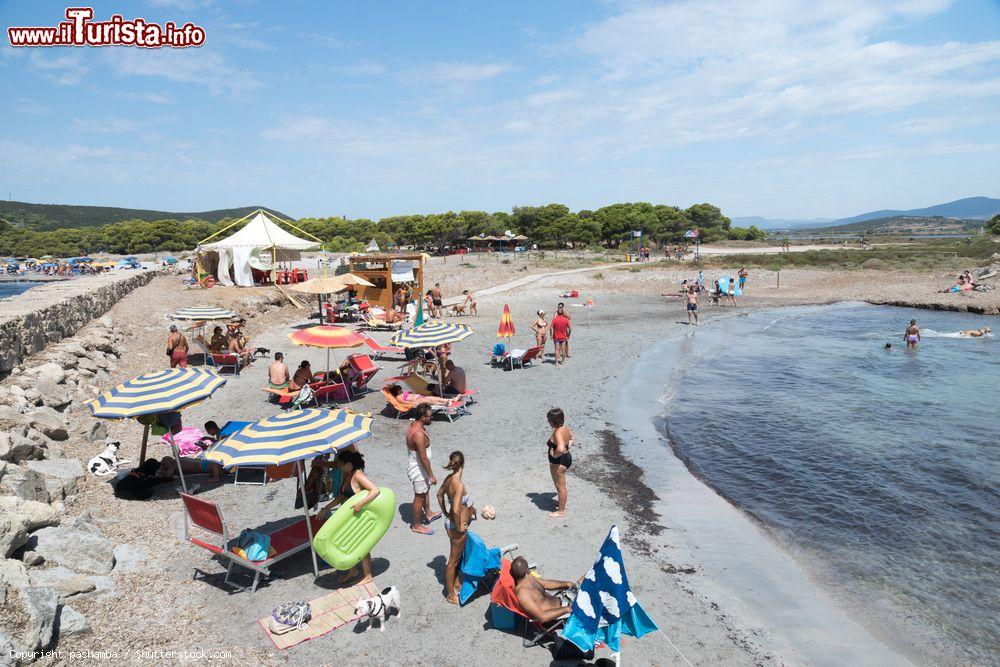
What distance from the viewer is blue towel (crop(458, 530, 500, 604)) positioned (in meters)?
5.52

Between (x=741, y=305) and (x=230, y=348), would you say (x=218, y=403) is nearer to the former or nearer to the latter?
(x=230, y=348)

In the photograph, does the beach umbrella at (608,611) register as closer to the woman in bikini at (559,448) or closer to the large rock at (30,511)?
the woman in bikini at (559,448)

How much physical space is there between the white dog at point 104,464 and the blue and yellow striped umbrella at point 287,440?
3396mm

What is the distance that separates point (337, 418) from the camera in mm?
6078

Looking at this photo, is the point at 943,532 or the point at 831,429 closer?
the point at 943,532

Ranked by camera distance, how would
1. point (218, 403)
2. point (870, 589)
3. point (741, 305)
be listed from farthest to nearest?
point (741, 305) → point (218, 403) → point (870, 589)

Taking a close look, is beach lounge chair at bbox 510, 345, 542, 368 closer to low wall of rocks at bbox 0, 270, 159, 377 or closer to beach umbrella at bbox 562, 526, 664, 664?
low wall of rocks at bbox 0, 270, 159, 377

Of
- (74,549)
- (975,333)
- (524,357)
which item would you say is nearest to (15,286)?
(524,357)

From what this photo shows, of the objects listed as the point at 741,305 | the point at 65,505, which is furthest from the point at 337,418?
the point at 741,305

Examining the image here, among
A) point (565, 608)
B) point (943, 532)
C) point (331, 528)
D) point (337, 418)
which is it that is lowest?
point (943, 532)

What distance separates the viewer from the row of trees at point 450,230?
7412 centimetres

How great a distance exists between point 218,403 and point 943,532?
494 inches

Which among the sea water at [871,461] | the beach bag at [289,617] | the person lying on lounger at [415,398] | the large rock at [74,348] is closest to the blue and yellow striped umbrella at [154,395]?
the beach bag at [289,617]

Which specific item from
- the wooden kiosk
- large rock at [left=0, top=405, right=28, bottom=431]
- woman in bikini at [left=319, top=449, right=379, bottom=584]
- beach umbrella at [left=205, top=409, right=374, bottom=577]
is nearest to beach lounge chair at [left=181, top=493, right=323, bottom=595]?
beach umbrella at [left=205, top=409, right=374, bottom=577]
